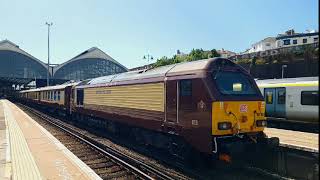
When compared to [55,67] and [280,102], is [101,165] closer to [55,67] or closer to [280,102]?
[280,102]

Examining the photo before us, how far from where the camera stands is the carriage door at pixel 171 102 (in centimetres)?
1260

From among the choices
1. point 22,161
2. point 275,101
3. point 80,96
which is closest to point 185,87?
point 22,161

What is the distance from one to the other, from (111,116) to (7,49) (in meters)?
135

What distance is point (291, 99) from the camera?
20.7m

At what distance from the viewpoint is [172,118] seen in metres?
12.8

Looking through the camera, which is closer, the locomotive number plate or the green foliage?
the locomotive number plate

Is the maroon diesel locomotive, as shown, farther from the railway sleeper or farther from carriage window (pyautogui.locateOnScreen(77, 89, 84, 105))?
carriage window (pyautogui.locateOnScreen(77, 89, 84, 105))

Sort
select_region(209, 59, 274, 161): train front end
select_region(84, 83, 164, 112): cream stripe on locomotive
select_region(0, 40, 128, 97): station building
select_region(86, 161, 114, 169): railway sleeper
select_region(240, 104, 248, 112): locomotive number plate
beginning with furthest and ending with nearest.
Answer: select_region(0, 40, 128, 97): station building → select_region(84, 83, 164, 112): cream stripe on locomotive → select_region(86, 161, 114, 169): railway sleeper → select_region(240, 104, 248, 112): locomotive number plate → select_region(209, 59, 274, 161): train front end

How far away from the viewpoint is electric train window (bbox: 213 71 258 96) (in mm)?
11438

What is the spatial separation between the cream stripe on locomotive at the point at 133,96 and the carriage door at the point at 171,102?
0.45 metres

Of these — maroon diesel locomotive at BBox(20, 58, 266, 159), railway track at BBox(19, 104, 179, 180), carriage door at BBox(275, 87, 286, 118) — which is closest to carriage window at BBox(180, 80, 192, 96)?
maroon diesel locomotive at BBox(20, 58, 266, 159)

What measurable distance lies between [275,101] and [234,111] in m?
11.8

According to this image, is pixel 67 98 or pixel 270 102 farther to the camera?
pixel 67 98

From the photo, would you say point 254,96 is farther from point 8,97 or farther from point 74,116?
point 8,97
